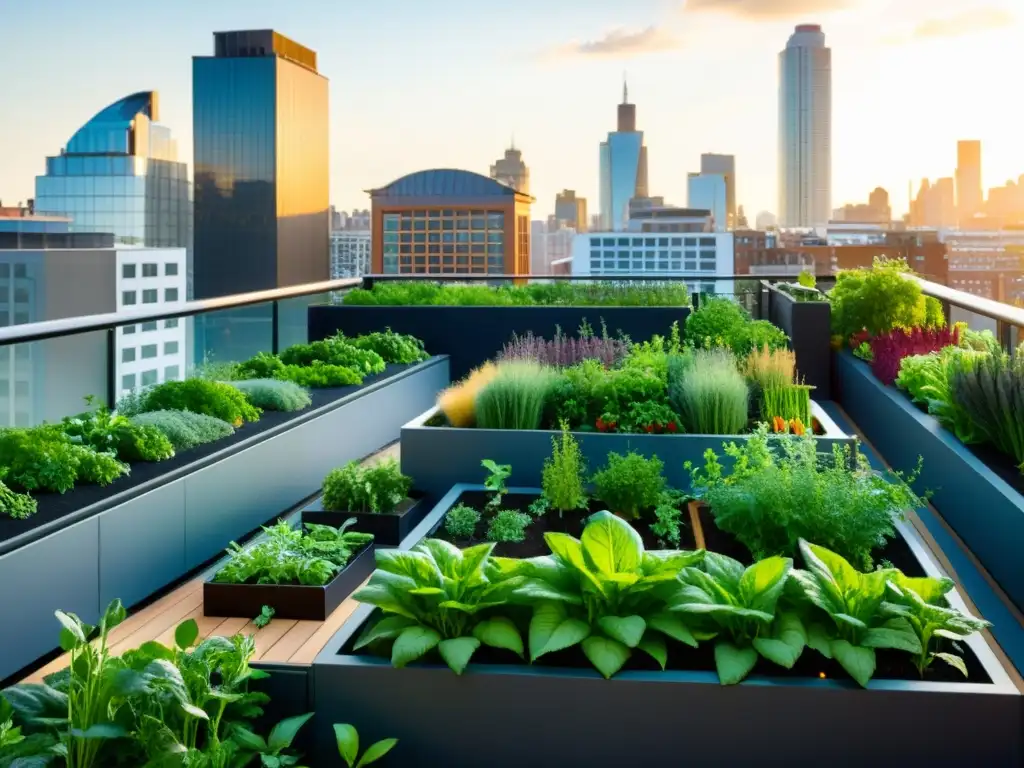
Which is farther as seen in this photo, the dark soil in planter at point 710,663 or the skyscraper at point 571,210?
the skyscraper at point 571,210

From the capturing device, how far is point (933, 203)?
270 feet

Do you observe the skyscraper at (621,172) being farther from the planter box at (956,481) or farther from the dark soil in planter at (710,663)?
the dark soil in planter at (710,663)

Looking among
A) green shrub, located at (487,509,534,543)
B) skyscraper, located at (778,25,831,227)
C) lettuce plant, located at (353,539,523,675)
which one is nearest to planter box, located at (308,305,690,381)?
green shrub, located at (487,509,534,543)

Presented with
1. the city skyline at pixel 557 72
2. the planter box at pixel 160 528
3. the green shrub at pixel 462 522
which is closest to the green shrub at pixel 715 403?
the green shrub at pixel 462 522

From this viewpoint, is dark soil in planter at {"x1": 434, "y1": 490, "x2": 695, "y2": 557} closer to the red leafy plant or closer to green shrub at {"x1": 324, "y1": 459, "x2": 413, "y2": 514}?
green shrub at {"x1": 324, "y1": 459, "x2": 413, "y2": 514}

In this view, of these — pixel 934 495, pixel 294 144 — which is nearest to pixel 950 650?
pixel 934 495

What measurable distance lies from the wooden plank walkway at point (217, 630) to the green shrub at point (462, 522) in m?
0.47

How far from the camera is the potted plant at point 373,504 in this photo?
4.34 m

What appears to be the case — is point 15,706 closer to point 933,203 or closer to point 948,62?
point 948,62

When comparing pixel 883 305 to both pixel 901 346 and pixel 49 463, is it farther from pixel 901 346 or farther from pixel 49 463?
pixel 49 463

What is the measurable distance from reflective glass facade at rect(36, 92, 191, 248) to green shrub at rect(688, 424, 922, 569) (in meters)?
83.8

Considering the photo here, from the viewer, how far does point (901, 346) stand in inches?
255

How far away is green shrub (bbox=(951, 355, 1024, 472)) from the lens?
4.04 metres

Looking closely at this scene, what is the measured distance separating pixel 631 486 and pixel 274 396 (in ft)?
7.36
